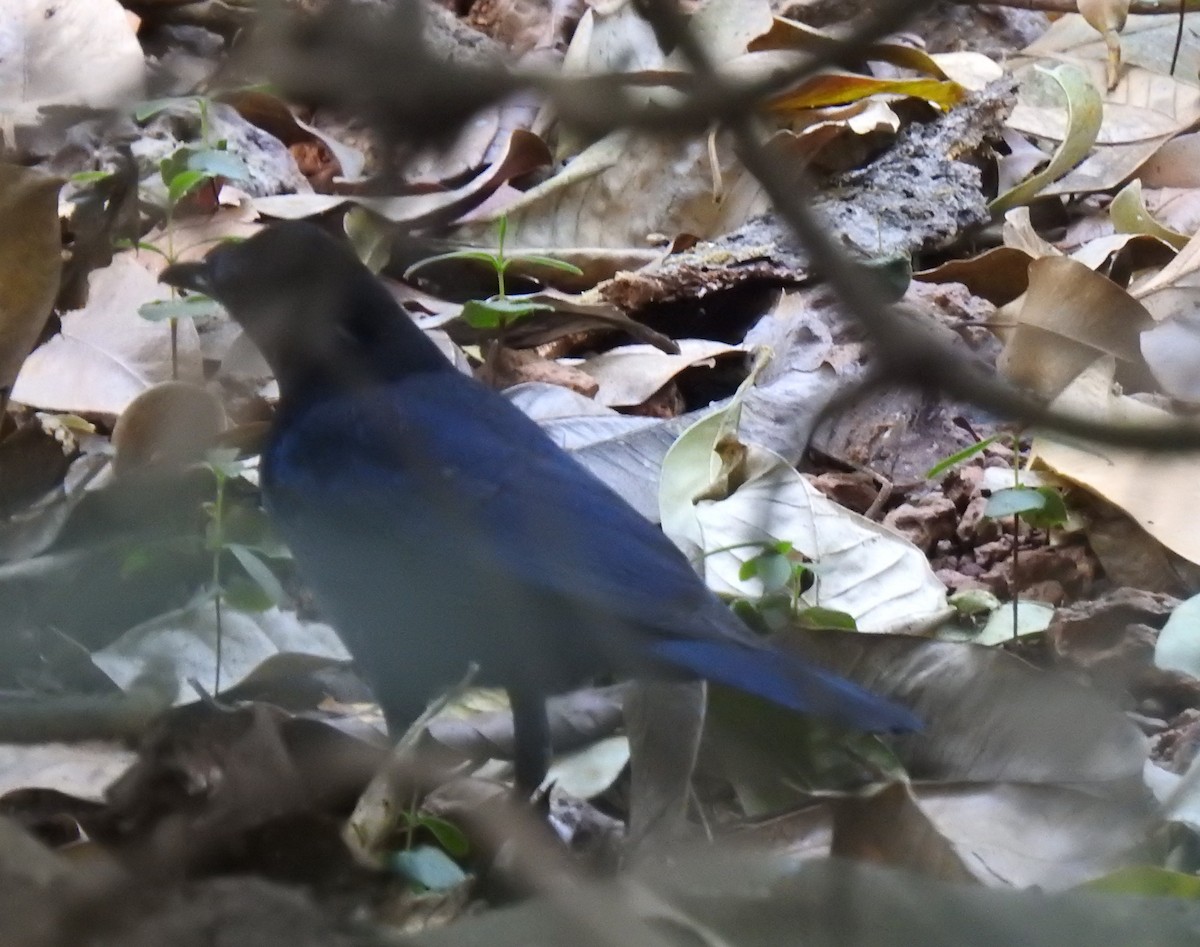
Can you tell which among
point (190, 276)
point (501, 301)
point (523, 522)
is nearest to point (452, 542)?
point (523, 522)

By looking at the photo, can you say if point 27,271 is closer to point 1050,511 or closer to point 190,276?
point 190,276

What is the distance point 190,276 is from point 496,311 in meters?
0.64

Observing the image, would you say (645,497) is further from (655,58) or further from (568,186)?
(655,58)

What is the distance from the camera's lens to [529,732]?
2.30m

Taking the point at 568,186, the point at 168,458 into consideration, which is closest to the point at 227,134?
the point at 568,186

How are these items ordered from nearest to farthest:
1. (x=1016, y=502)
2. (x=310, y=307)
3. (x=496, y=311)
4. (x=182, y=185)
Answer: (x=310, y=307) → (x=1016, y=502) → (x=182, y=185) → (x=496, y=311)

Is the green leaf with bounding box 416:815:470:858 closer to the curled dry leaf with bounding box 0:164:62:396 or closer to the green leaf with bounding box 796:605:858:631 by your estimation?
the green leaf with bounding box 796:605:858:631

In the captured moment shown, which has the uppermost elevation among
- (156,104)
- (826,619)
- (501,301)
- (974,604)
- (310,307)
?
(156,104)

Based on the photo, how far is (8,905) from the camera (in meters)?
1.12

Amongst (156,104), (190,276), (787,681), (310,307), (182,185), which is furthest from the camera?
(182,185)

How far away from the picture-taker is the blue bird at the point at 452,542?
2.16m

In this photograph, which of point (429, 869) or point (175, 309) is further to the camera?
point (175, 309)

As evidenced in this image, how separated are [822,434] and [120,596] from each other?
1.51 metres

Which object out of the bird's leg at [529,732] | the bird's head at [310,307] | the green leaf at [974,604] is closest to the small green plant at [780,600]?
the green leaf at [974,604]
